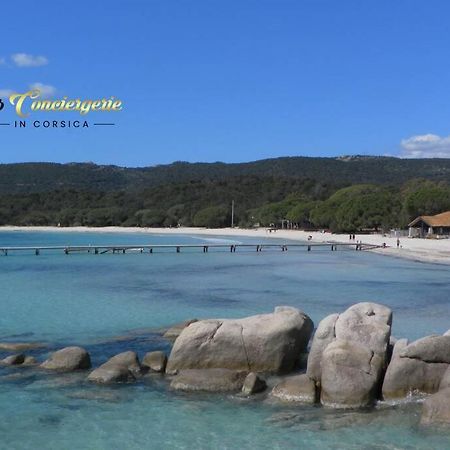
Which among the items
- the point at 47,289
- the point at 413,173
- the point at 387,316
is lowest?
the point at 47,289

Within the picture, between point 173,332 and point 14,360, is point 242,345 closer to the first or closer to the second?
point 173,332

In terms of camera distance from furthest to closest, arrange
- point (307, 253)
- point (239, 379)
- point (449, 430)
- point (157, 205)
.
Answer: point (157, 205) → point (307, 253) → point (239, 379) → point (449, 430)

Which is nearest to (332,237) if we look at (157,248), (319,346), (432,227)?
(432,227)

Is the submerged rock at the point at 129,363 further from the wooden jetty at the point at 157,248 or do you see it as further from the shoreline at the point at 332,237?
the wooden jetty at the point at 157,248

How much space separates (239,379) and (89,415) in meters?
2.84

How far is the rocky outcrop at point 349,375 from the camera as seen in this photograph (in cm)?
1121

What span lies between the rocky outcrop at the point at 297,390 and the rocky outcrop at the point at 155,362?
2735 mm

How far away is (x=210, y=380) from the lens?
12281 millimetres

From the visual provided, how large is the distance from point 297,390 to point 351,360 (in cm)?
109

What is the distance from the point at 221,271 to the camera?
3972 centimetres

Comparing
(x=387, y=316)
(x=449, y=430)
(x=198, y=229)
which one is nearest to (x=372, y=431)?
(x=449, y=430)

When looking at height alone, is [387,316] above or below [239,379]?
above

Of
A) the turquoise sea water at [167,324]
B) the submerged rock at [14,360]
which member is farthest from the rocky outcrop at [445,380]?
the submerged rock at [14,360]

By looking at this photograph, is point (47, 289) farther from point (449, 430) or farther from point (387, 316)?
point (449, 430)
